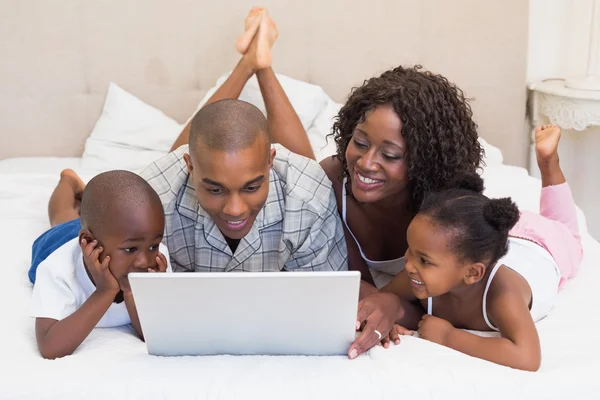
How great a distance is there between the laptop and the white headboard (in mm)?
1738

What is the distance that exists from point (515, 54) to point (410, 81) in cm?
140

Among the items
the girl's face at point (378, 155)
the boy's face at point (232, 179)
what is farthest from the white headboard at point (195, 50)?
the boy's face at point (232, 179)

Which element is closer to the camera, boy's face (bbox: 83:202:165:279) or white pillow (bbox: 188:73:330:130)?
boy's face (bbox: 83:202:165:279)

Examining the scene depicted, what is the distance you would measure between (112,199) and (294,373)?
0.50 metres

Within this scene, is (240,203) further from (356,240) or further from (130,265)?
(356,240)

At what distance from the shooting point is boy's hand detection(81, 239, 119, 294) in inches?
53.9

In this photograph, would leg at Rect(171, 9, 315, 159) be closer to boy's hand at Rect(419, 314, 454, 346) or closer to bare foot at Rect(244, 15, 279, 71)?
bare foot at Rect(244, 15, 279, 71)

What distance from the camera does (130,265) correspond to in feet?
4.62

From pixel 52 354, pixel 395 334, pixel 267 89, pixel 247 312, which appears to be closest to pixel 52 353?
pixel 52 354

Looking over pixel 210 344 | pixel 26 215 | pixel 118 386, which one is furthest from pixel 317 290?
pixel 26 215

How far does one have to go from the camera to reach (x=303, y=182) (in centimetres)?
171

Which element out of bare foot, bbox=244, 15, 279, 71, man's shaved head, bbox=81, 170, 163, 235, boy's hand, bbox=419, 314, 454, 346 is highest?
bare foot, bbox=244, 15, 279, 71

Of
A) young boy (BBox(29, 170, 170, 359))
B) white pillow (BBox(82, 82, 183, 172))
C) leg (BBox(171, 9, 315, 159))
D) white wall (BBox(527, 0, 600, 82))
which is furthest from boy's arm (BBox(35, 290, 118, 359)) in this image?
white wall (BBox(527, 0, 600, 82))

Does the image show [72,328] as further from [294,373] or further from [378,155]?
[378,155]
